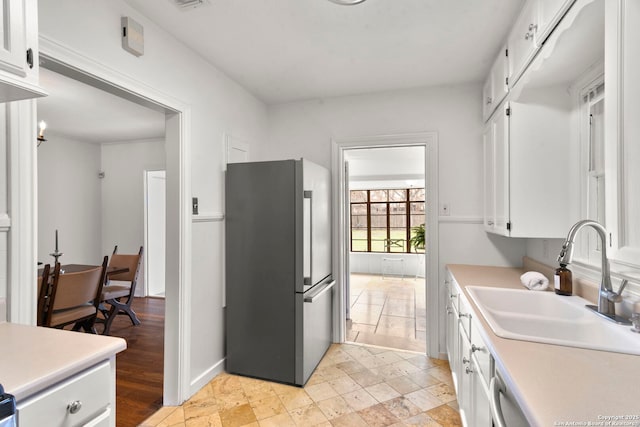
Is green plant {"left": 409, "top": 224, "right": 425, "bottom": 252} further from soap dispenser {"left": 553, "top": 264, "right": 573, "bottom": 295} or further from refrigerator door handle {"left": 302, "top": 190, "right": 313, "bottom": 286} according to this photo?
soap dispenser {"left": 553, "top": 264, "right": 573, "bottom": 295}

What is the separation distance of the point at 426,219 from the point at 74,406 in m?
2.64

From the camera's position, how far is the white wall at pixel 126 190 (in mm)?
4875

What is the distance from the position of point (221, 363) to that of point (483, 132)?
9.71ft

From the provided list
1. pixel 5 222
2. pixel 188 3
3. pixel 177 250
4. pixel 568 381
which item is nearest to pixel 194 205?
pixel 177 250

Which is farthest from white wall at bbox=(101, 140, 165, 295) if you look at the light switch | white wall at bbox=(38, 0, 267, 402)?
the light switch

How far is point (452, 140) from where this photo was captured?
111 inches

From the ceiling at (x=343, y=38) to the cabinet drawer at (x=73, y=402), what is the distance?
5.99ft

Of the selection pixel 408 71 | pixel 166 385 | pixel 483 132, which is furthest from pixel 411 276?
pixel 166 385

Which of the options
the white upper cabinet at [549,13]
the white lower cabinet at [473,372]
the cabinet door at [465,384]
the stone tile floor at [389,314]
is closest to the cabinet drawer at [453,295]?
the white lower cabinet at [473,372]

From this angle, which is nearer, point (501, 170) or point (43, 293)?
point (501, 170)

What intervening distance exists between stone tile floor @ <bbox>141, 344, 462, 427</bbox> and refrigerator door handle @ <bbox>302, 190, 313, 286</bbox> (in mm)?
799

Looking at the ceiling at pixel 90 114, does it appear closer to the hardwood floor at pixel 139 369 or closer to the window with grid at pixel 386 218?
the hardwood floor at pixel 139 369

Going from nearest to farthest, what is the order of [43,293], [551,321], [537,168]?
[551,321]
[537,168]
[43,293]

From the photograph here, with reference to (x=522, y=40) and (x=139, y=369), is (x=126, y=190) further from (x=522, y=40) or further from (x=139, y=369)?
(x=522, y=40)
